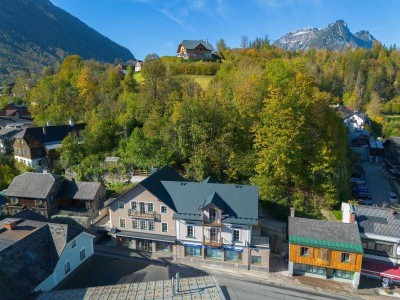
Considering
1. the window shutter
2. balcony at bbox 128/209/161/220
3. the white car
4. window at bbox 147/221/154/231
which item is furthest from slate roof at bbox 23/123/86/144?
the white car

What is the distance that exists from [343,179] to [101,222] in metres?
30.9

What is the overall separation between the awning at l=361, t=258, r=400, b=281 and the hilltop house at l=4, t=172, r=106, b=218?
31.1 meters

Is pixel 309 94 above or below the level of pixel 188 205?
above

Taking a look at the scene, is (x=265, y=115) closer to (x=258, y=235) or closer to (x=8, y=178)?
(x=258, y=235)

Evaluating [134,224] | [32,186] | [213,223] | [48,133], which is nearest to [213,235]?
[213,223]

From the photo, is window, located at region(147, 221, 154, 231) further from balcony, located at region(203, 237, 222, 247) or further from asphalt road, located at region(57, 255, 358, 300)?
balcony, located at region(203, 237, 222, 247)

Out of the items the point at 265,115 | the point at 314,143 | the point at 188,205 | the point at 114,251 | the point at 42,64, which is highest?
the point at 42,64

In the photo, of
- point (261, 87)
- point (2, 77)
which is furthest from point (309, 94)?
point (2, 77)

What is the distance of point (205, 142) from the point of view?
4203 centimetres

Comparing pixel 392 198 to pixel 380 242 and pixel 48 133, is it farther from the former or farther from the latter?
pixel 48 133

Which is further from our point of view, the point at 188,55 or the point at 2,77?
the point at 2,77

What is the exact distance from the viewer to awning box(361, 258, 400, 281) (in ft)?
89.9

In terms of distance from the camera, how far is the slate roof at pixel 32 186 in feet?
127

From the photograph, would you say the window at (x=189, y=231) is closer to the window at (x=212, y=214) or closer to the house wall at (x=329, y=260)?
the window at (x=212, y=214)
